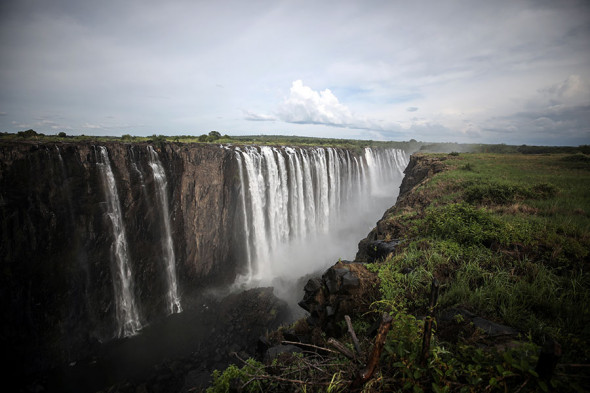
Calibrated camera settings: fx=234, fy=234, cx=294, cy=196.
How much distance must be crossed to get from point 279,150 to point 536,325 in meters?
21.1

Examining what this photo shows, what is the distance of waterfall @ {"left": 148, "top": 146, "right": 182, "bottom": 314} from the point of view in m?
15.4

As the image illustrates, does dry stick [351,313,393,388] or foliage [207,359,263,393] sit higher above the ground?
dry stick [351,313,393,388]

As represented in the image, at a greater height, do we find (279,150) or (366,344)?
(279,150)

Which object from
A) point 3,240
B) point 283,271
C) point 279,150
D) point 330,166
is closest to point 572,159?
point 330,166

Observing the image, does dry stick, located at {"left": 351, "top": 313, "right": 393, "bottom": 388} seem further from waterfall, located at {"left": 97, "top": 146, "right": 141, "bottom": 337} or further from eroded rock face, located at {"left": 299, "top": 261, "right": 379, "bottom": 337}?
waterfall, located at {"left": 97, "top": 146, "right": 141, "bottom": 337}

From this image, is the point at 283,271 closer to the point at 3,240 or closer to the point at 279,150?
the point at 279,150

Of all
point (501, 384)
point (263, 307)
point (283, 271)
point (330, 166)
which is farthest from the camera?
point (330, 166)

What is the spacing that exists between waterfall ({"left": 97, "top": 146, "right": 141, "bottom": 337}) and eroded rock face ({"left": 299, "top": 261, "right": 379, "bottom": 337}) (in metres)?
12.9

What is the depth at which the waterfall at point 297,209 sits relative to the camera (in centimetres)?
2044

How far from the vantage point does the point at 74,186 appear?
12.2m

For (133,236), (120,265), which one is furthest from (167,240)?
(120,265)

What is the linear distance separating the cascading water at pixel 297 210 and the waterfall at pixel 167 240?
5435 mm

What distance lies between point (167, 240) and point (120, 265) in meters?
2.96

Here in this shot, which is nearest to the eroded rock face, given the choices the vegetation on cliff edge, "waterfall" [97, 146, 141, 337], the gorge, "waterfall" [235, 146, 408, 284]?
the vegetation on cliff edge
